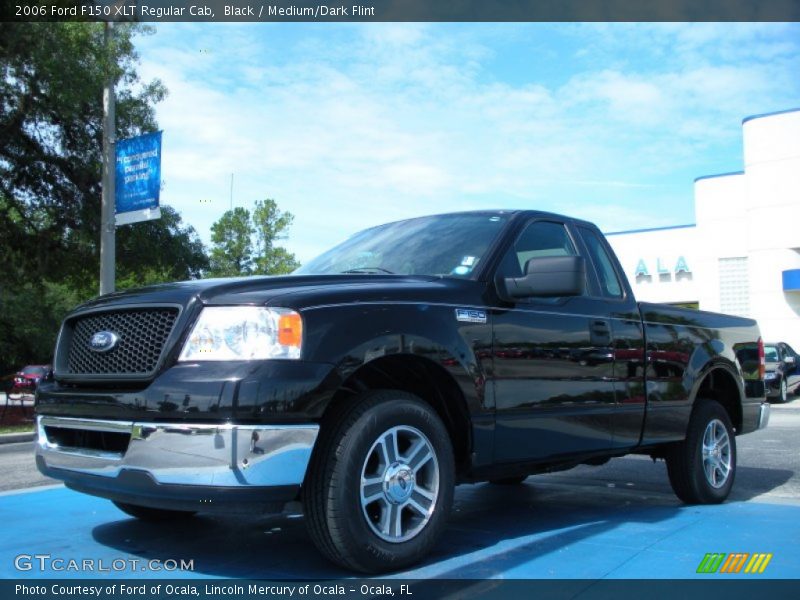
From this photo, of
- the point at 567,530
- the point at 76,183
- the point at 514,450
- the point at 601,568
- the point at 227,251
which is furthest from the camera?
the point at 227,251

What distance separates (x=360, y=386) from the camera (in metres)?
3.97

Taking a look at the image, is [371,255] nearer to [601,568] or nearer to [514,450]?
[514,450]

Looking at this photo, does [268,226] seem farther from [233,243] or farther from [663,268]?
[663,268]

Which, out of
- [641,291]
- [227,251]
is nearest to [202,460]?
[641,291]

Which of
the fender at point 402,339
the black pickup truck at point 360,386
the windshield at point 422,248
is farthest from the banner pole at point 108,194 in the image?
the fender at point 402,339

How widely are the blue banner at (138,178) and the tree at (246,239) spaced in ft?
85.9

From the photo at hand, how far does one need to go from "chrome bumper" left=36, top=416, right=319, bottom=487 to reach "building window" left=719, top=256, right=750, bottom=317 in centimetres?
3217

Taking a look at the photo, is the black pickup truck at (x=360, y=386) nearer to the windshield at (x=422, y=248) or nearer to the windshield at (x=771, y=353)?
the windshield at (x=422, y=248)

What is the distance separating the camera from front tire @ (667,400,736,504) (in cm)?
584

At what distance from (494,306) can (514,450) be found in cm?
77

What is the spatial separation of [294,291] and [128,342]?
0.80 m

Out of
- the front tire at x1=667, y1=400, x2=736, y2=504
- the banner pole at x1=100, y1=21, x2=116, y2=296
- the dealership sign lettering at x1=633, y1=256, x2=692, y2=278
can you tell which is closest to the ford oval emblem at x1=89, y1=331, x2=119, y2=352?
the front tire at x1=667, y1=400, x2=736, y2=504

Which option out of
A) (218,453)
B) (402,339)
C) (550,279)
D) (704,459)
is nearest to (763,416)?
(704,459)

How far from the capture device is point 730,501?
6.17 metres
